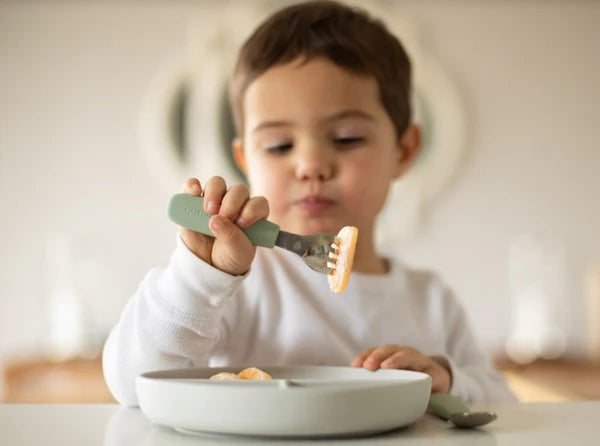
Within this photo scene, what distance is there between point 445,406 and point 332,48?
616 mm

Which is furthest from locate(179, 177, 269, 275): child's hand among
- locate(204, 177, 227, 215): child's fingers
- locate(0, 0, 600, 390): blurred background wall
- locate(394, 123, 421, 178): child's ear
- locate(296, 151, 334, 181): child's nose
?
locate(0, 0, 600, 390): blurred background wall

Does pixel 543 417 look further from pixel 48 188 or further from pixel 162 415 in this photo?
pixel 48 188

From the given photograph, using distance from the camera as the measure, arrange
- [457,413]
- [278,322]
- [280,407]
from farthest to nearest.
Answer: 1. [278,322]
2. [457,413]
3. [280,407]

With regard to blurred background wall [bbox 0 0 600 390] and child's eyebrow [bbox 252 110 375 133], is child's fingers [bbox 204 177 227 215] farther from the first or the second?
A: blurred background wall [bbox 0 0 600 390]

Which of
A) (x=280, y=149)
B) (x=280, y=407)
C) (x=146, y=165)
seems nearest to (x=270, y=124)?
(x=280, y=149)

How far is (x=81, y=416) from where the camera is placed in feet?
2.13

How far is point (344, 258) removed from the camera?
0.66m

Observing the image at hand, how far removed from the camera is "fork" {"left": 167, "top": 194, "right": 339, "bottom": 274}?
666 millimetres

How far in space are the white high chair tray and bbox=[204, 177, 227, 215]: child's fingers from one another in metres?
0.18

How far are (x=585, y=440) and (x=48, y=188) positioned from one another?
3.06 m

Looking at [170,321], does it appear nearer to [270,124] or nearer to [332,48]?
[270,124]

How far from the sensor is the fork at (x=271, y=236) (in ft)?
2.18

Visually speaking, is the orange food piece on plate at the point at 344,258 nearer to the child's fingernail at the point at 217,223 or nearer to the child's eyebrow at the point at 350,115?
the child's fingernail at the point at 217,223

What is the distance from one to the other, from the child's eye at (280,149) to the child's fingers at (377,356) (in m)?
0.38
